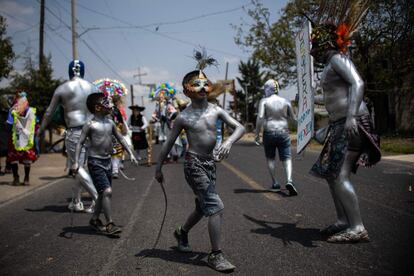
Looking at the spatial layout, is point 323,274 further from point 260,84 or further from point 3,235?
point 260,84

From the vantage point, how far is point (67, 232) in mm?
5047

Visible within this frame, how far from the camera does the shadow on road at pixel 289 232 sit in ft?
13.8

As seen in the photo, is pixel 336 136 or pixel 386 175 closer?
pixel 336 136

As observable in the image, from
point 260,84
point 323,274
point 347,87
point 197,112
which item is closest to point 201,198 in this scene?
point 197,112

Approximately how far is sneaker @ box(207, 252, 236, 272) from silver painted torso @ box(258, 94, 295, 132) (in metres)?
4.09

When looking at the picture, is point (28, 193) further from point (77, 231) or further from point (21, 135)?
point (77, 231)

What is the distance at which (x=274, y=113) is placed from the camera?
7312 mm

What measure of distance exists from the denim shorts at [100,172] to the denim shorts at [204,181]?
162cm

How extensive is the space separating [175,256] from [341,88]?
8.25ft

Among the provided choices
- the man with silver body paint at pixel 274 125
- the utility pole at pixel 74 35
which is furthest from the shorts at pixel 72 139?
the utility pole at pixel 74 35

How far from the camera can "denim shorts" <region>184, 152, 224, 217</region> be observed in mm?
3633

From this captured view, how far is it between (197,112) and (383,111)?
28412 mm

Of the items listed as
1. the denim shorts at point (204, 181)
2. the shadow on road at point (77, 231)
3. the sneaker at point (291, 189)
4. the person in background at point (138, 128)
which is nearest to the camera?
the denim shorts at point (204, 181)

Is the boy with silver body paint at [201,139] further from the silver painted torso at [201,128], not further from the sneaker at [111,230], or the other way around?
the sneaker at [111,230]
